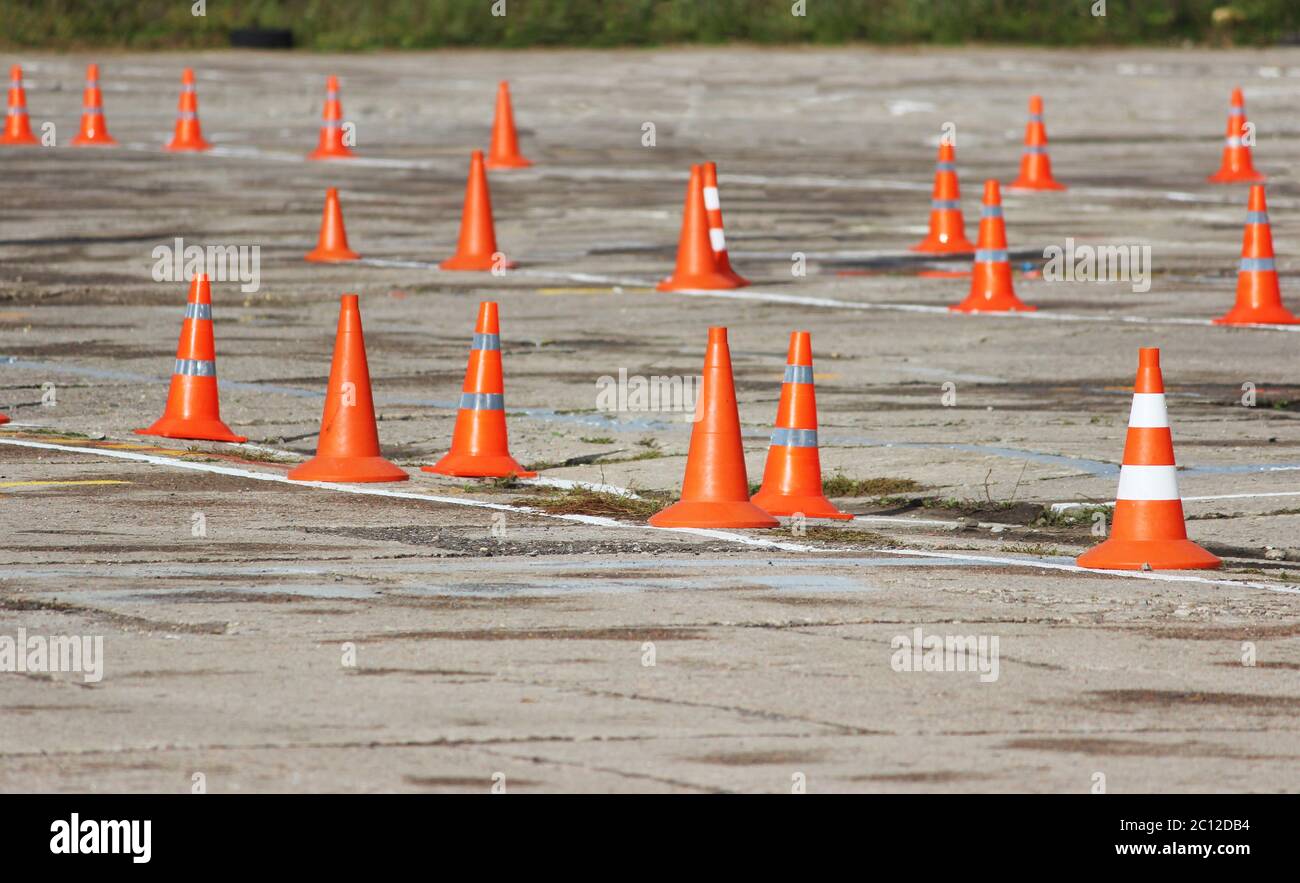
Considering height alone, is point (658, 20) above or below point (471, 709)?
above

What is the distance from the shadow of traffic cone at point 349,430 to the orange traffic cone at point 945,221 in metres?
10.2

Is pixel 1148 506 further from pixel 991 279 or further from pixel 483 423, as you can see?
pixel 991 279

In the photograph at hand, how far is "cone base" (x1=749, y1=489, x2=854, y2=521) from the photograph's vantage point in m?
10.5

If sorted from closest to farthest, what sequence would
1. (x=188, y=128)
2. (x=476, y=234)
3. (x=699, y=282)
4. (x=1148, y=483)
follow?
(x=1148, y=483) < (x=699, y=282) < (x=476, y=234) < (x=188, y=128)

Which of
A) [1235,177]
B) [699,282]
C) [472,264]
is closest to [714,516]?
[699,282]

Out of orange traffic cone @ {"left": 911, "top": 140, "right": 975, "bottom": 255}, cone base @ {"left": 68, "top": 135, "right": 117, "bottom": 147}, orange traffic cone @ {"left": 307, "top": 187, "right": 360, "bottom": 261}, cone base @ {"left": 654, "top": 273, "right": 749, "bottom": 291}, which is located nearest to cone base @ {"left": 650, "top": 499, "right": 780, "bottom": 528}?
cone base @ {"left": 654, "top": 273, "right": 749, "bottom": 291}

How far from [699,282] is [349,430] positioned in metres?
7.63

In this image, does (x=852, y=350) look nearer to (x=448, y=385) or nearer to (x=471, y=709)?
(x=448, y=385)

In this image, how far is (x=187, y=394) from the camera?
12.5m

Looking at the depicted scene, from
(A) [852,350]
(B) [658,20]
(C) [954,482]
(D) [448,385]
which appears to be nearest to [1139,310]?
(A) [852,350]

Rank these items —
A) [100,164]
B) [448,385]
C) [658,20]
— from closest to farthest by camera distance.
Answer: [448,385] < [100,164] < [658,20]

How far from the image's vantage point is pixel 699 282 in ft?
61.4

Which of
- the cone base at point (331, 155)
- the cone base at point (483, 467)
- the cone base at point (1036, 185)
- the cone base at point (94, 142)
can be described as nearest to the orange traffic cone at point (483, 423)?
the cone base at point (483, 467)
